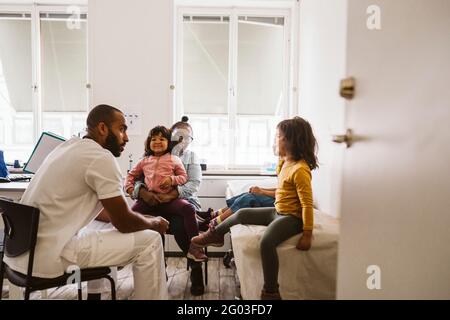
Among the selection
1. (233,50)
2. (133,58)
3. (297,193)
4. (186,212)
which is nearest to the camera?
(297,193)

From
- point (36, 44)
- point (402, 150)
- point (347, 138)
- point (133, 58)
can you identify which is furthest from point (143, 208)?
point (36, 44)

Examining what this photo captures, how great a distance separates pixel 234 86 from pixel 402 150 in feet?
9.47

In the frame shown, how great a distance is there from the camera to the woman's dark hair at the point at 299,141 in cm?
195

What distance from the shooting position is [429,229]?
930 mm

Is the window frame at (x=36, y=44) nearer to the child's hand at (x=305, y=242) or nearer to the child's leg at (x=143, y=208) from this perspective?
the child's leg at (x=143, y=208)

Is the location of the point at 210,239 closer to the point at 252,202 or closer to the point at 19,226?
the point at 252,202

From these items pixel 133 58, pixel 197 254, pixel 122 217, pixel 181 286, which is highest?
pixel 133 58

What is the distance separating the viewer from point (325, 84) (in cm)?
265

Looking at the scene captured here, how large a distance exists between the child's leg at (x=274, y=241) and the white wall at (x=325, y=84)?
0.55 metres

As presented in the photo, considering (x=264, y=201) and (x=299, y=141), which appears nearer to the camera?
(x=299, y=141)

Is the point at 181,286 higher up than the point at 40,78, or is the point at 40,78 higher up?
the point at 40,78

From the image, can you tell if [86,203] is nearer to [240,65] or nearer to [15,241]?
[15,241]

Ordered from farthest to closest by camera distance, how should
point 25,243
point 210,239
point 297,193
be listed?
A: point 210,239 < point 297,193 < point 25,243

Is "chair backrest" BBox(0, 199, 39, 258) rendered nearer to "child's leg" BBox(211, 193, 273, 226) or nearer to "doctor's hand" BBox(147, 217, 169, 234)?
"doctor's hand" BBox(147, 217, 169, 234)
